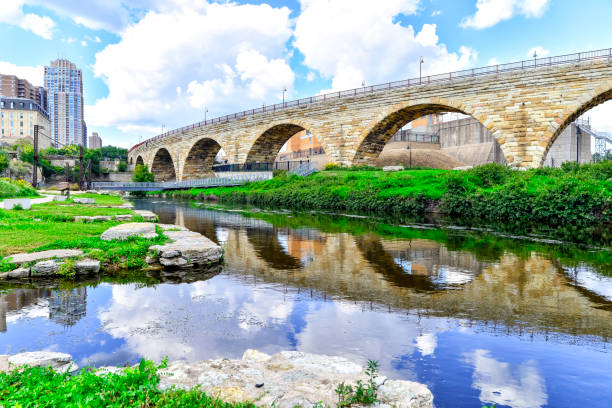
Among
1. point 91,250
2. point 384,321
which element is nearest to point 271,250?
point 91,250

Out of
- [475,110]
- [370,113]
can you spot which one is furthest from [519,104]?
[370,113]

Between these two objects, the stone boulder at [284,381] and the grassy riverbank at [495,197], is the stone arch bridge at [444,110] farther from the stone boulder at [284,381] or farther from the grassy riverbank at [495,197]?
the stone boulder at [284,381]

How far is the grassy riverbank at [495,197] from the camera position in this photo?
12938 mm

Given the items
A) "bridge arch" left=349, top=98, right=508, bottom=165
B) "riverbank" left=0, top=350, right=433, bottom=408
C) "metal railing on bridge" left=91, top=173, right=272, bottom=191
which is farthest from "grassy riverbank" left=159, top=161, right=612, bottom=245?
"metal railing on bridge" left=91, top=173, right=272, bottom=191

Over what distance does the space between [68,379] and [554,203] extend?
51.0 feet

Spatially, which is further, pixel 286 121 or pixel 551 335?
pixel 286 121

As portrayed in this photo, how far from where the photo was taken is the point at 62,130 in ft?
558

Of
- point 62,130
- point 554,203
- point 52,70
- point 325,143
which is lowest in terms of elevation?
point 554,203

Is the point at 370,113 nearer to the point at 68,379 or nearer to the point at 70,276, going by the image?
the point at 70,276

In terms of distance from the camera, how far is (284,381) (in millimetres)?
2516

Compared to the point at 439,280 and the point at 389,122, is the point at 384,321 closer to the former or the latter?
the point at 439,280

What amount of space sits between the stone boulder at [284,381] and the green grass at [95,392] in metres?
0.11

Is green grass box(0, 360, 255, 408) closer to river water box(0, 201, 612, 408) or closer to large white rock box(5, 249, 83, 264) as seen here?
river water box(0, 201, 612, 408)

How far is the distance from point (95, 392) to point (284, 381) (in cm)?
111
